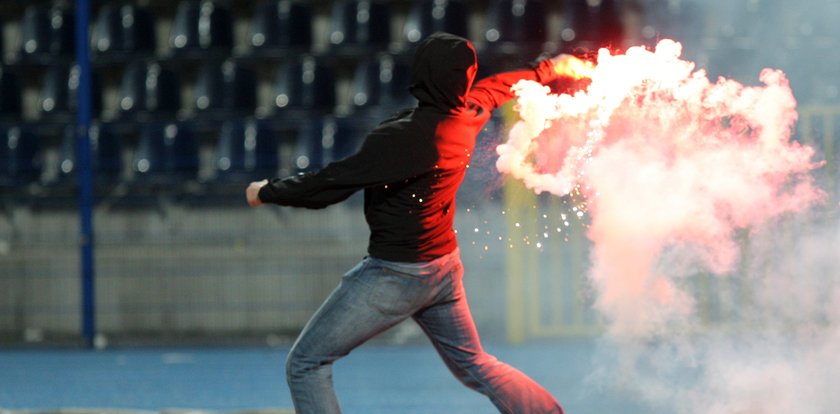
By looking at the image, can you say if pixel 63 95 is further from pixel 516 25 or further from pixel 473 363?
pixel 473 363

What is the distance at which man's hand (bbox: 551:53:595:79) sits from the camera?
5414 millimetres

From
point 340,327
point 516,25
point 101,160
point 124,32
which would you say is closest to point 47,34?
point 124,32

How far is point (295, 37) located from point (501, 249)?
316cm

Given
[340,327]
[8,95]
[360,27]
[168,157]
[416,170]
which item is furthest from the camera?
[8,95]

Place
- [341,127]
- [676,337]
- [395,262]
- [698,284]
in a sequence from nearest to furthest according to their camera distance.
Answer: [395,262]
[676,337]
[698,284]
[341,127]

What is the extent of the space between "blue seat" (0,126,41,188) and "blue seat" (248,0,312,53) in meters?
2.40

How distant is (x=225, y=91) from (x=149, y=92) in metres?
0.78

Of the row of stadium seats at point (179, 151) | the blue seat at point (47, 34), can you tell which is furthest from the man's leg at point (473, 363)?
the blue seat at point (47, 34)

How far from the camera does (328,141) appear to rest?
40.0 ft

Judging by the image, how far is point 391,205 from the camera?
4.89 meters

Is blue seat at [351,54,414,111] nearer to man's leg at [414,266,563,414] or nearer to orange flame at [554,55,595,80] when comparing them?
orange flame at [554,55,595,80]

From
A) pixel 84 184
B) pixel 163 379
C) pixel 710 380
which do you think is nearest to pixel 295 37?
pixel 84 184

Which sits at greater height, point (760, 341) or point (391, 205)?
point (391, 205)

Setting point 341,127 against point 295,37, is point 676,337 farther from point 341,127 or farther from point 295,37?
point 295,37
